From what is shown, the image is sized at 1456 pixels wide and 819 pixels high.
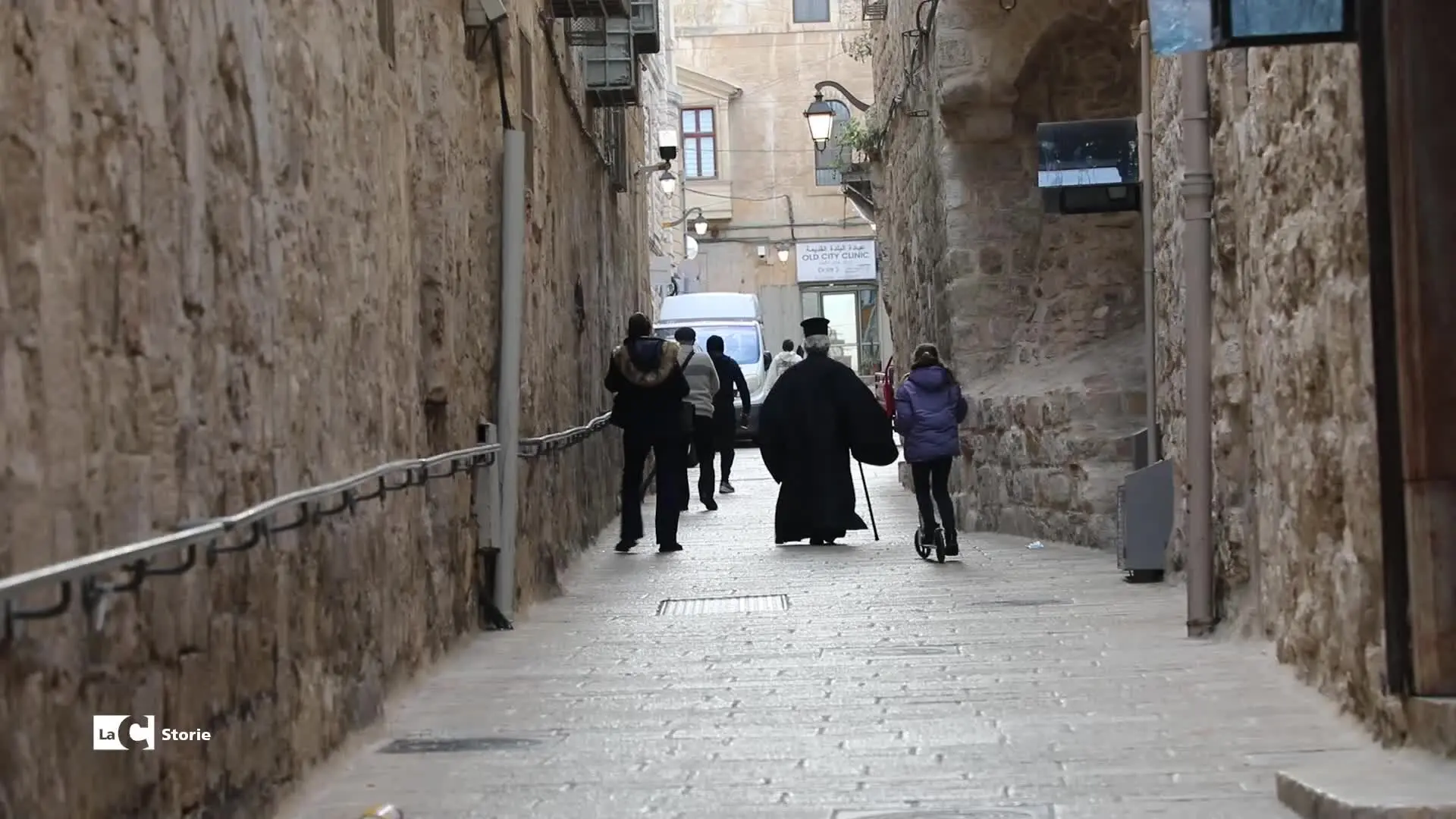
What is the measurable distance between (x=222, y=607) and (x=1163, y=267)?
6726 mm

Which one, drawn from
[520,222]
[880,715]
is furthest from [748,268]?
[880,715]

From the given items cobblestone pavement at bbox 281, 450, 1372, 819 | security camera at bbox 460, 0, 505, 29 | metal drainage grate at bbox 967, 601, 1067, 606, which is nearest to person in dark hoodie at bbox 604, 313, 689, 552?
cobblestone pavement at bbox 281, 450, 1372, 819

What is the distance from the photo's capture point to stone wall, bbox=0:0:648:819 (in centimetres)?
339

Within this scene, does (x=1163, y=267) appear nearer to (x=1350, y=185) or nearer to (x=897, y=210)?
(x=1350, y=185)

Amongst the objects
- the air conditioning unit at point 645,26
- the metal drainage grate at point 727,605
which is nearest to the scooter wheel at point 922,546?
the metal drainage grate at point 727,605

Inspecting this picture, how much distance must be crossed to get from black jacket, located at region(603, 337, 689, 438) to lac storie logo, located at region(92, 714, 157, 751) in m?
9.57

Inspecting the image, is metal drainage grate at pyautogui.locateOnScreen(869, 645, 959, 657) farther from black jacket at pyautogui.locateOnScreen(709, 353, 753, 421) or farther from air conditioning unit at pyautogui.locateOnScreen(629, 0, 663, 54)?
air conditioning unit at pyautogui.locateOnScreen(629, 0, 663, 54)

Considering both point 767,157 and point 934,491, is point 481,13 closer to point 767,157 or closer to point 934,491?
point 934,491

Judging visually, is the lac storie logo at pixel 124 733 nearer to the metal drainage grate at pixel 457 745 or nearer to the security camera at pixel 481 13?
the metal drainage grate at pixel 457 745

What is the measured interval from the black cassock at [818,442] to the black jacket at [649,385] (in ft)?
2.33

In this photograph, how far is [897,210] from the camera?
819 inches

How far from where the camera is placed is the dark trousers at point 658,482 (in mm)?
13383

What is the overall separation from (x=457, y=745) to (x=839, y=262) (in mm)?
39339

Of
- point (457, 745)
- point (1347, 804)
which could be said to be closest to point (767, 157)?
point (457, 745)
